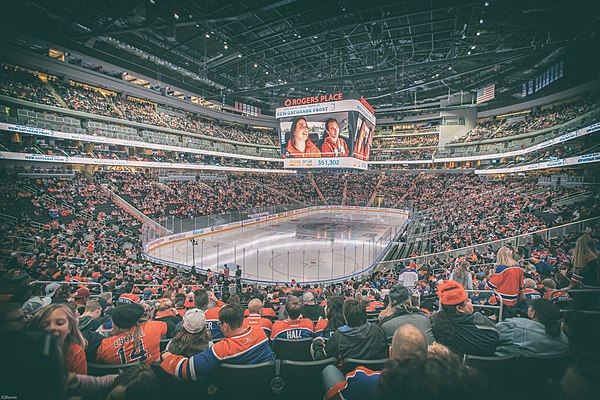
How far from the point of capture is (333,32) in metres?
24.0

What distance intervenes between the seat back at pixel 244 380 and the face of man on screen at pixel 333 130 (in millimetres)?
21387

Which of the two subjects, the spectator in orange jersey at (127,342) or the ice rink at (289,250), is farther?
the ice rink at (289,250)

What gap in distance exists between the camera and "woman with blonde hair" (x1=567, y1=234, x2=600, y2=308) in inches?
156

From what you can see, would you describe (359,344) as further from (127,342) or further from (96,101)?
(96,101)

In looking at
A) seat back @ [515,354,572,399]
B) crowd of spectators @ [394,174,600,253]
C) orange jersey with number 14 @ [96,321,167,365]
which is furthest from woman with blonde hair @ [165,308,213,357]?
crowd of spectators @ [394,174,600,253]

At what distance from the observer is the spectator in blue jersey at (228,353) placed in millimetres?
2441

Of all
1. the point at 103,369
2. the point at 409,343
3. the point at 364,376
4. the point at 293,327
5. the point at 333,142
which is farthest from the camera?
the point at 333,142

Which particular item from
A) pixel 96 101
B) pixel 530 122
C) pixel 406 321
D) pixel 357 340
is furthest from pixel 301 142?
pixel 530 122

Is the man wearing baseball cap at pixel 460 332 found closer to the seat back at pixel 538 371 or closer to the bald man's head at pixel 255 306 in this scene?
the seat back at pixel 538 371

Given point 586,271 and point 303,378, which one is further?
point 586,271

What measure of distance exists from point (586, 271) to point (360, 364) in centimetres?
485

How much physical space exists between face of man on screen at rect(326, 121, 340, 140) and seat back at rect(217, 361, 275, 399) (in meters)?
21.4

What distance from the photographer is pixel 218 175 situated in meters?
47.3

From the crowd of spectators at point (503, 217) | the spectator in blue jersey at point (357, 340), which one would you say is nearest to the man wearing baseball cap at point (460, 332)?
the spectator in blue jersey at point (357, 340)
